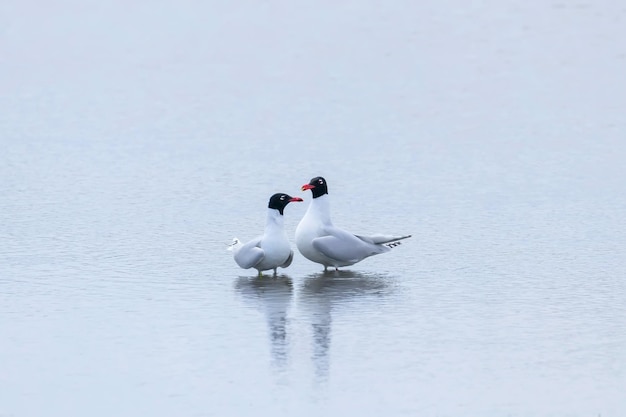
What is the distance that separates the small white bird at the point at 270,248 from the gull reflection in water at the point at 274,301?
17 cm

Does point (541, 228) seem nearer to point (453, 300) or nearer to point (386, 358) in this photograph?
point (453, 300)

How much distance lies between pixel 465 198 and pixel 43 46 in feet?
54.7

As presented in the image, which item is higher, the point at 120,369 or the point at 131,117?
the point at 131,117

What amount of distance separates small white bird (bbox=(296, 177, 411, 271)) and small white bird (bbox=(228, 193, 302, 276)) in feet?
0.88

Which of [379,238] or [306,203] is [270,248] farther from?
[306,203]

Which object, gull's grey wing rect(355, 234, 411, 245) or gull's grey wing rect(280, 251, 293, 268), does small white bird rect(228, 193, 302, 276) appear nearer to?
gull's grey wing rect(280, 251, 293, 268)

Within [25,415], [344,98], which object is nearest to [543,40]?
[344,98]

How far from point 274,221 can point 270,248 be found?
1.45ft

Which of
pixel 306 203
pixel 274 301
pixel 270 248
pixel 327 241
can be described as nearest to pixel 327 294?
pixel 274 301

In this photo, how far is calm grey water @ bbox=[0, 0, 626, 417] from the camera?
1049 cm

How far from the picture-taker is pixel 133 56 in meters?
30.8

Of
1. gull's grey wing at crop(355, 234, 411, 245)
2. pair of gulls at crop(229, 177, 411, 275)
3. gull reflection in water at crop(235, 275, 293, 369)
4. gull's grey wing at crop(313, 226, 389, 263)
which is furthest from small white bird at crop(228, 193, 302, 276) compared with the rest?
gull's grey wing at crop(355, 234, 411, 245)

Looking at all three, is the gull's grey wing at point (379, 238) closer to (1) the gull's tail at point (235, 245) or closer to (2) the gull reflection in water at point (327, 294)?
(2) the gull reflection in water at point (327, 294)

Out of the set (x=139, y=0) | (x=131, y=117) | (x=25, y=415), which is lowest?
(x=25, y=415)
